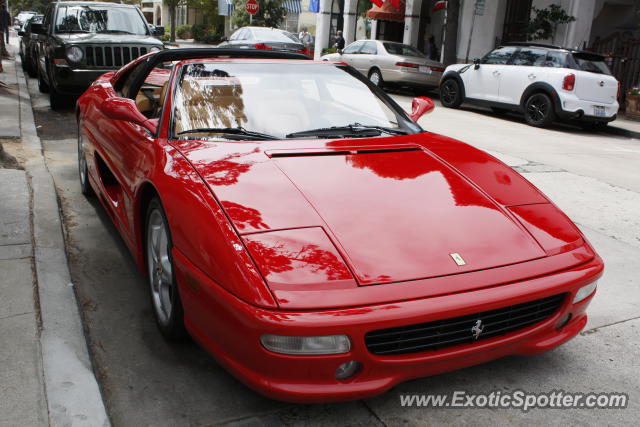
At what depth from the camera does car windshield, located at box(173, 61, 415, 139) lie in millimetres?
3521

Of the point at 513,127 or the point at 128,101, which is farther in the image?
the point at 513,127

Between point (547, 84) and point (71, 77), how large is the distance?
29.6ft

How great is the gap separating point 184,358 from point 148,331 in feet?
1.25

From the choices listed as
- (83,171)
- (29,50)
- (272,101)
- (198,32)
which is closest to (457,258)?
(272,101)

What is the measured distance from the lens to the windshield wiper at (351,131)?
3542 mm

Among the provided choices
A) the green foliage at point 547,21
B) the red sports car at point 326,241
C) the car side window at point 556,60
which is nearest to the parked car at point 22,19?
the green foliage at point 547,21

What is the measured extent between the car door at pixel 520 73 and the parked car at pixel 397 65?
4126 millimetres

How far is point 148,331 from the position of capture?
332cm

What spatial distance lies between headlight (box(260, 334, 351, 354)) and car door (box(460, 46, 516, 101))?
12848 millimetres

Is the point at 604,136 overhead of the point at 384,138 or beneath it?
beneath

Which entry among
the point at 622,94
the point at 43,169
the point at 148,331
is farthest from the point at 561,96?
the point at 148,331

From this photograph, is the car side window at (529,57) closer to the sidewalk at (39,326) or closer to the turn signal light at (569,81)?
the turn signal light at (569,81)

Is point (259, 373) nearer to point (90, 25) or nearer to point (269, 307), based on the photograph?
point (269, 307)

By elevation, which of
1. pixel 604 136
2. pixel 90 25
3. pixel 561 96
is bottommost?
pixel 604 136
